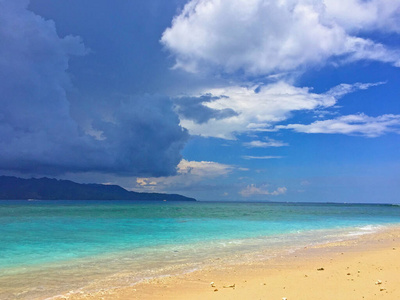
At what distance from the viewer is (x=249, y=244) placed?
77.4 ft

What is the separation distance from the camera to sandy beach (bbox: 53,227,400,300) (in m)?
9.68

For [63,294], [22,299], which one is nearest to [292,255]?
[63,294]

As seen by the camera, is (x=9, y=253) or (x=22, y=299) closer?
(x=22, y=299)

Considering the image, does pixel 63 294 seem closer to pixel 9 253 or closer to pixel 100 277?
pixel 100 277

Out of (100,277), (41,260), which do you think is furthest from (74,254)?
(100,277)

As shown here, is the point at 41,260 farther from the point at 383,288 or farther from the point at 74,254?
the point at 383,288

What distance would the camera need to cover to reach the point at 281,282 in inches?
446

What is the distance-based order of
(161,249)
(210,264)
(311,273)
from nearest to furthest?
(311,273) → (210,264) → (161,249)

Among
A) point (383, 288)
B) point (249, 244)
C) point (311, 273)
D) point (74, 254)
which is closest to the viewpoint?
point (383, 288)

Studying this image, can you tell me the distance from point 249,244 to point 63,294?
15.3 metres

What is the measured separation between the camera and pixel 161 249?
69.3ft

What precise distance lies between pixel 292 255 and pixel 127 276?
31.5 feet

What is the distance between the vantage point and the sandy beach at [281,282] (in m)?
9.68

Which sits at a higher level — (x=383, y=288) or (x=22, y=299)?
(x=383, y=288)
